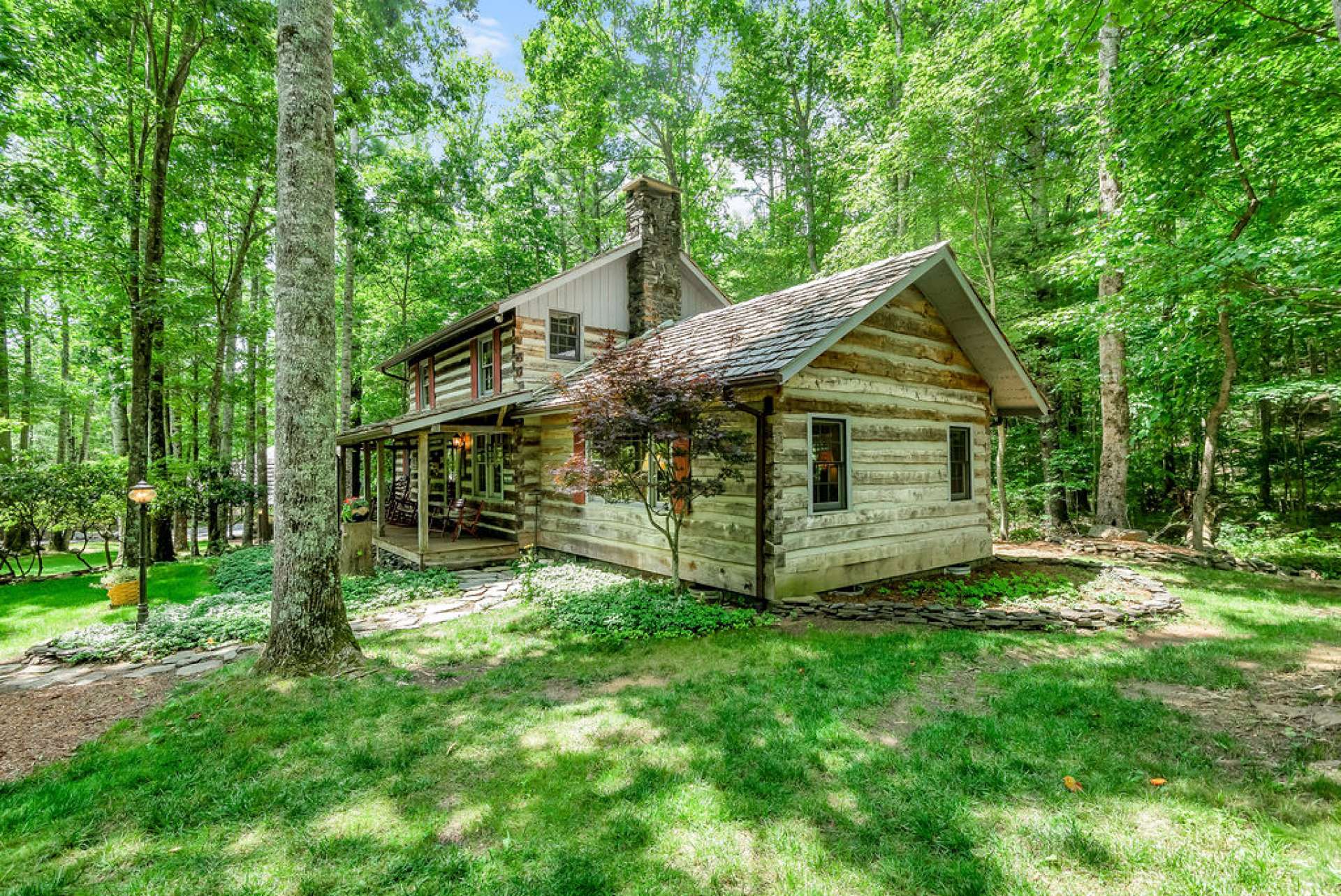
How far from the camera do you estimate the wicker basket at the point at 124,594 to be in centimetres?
845

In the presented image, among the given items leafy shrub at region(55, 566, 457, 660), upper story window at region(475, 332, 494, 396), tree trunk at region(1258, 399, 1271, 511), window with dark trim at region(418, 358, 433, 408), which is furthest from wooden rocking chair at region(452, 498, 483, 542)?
tree trunk at region(1258, 399, 1271, 511)

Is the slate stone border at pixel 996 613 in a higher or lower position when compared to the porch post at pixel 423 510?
lower

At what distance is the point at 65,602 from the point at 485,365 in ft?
29.8

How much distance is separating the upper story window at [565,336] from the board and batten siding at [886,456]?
7.55m

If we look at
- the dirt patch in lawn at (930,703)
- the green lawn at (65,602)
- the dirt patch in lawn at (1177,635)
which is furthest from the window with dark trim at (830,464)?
the green lawn at (65,602)

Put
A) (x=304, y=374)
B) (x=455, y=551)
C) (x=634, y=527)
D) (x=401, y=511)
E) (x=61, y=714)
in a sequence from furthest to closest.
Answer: (x=401, y=511) → (x=455, y=551) → (x=634, y=527) → (x=304, y=374) → (x=61, y=714)

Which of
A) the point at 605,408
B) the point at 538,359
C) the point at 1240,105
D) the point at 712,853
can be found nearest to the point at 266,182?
the point at 538,359

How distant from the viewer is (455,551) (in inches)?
450

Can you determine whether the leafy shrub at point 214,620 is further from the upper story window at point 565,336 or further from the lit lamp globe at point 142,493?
the upper story window at point 565,336

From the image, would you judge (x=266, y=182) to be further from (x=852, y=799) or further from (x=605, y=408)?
(x=852, y=799)

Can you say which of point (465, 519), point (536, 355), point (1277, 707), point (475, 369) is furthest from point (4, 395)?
point (1277, 707)

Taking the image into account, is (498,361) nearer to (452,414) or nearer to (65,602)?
(452,414)

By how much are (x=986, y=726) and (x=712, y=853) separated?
8.06 ft

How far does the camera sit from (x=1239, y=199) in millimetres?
9477
